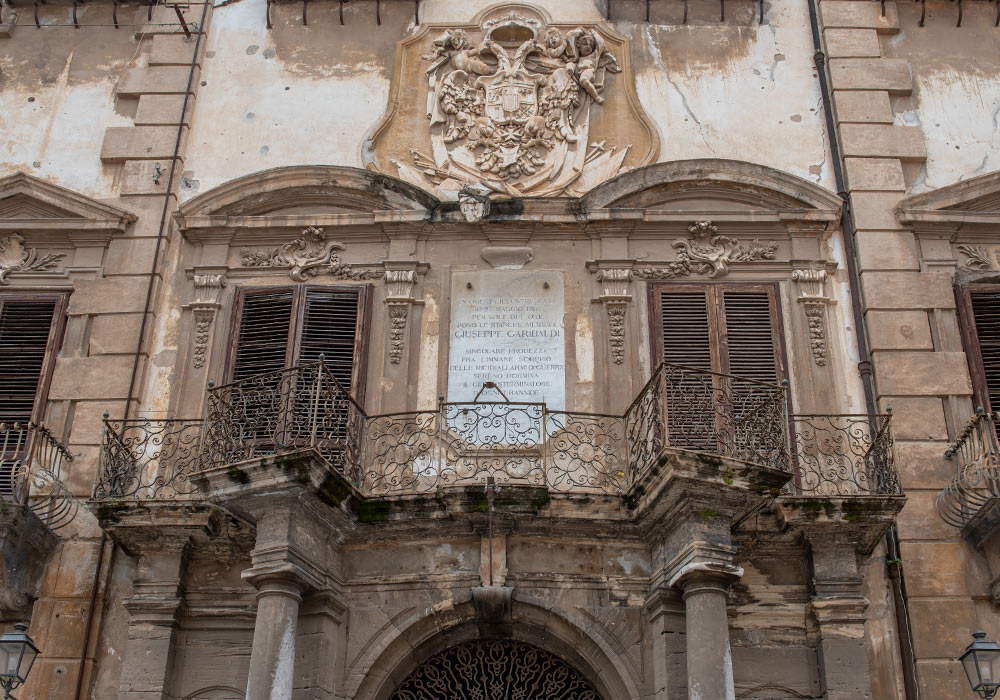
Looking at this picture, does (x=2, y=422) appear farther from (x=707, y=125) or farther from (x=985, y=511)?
(x=985, y=511)

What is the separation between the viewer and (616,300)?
11836 millimetres

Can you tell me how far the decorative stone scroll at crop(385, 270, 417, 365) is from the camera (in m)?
11.6

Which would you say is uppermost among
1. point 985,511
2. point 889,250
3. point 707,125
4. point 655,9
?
point 655,9

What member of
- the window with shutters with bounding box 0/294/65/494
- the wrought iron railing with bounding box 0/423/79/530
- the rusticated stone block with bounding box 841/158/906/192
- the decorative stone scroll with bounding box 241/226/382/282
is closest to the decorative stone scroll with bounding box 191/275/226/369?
the decorative stone scroll with bounding box 241/226/382/282

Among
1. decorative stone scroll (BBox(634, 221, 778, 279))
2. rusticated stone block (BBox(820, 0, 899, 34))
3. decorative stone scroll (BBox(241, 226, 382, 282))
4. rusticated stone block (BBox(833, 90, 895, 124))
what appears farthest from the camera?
rusticated stone block (BBox(820, 0, 899, 34))

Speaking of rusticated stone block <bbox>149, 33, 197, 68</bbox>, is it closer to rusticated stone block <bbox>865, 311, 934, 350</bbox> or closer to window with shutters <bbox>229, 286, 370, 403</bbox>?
window with shutters <bbox>229, 286, 370, 403</bbox>

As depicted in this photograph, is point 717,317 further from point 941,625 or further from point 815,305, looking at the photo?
point 941,625

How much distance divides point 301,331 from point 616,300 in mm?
Answer: 3057

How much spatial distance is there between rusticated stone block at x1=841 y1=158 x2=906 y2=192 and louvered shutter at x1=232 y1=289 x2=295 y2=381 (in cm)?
579

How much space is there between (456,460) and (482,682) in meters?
1.90

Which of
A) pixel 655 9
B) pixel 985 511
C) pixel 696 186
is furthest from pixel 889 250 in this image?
pixel 655 9

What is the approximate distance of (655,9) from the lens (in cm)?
1388

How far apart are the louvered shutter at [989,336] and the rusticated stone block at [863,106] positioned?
2.22m

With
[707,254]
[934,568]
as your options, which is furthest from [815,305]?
[934,568]
